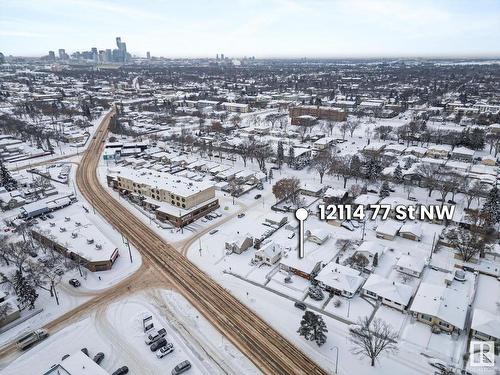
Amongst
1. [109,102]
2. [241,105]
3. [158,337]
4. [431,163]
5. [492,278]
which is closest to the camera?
[158,337]

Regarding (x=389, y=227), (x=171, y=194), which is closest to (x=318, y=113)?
(x=389, y=227)

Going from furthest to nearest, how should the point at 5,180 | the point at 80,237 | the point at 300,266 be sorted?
1. the point at 5,180
2. the point at 80,237
3. the point at 300,266

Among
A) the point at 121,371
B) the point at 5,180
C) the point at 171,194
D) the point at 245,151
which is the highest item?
the point at 245,151

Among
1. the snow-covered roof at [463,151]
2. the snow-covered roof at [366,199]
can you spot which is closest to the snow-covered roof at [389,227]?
the snow-covered roof at [366,199]

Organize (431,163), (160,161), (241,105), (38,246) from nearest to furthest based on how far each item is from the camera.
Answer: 1. (38,246)
2. (431,163)
3. (160,161)
4. (241,105)

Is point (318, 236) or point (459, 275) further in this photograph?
point (318, 236)

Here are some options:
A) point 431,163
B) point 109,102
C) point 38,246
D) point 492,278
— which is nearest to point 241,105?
point 109,102

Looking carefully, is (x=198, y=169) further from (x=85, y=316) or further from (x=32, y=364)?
(x=32, y=364)

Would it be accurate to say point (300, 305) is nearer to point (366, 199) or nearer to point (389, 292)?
point (389, 292)
